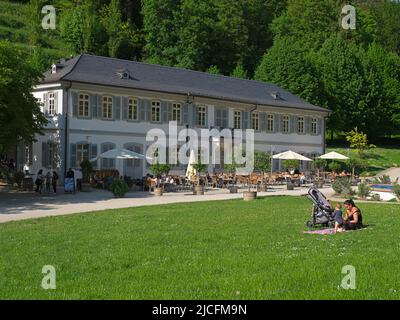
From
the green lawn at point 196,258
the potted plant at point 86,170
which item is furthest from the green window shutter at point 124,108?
the green lawn at point 196,258

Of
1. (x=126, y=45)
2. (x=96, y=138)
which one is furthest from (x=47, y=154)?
(x=126, y=45)

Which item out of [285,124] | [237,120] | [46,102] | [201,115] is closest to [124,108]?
[46,102]

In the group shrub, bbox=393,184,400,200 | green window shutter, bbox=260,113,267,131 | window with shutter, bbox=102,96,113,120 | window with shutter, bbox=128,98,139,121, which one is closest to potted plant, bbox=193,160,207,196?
window with shutter, bbox=128,98,139,121

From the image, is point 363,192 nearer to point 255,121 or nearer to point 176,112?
point 176,112

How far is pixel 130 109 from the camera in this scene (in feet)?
121

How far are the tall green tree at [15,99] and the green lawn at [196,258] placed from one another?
9.54 m

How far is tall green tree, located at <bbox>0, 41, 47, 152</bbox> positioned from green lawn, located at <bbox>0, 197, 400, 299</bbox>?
31.3 ft

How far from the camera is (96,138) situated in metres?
35.2

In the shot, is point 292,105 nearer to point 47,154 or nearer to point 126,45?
point 47,154

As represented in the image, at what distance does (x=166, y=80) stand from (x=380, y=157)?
23643 millimetres

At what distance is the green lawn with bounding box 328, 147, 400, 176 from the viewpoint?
5175 centimetres

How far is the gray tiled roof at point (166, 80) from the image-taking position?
118 ft

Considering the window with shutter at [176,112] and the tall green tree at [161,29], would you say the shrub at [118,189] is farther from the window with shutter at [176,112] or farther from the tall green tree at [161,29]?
the tall green tree at [161,29]

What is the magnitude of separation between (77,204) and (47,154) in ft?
39.3
